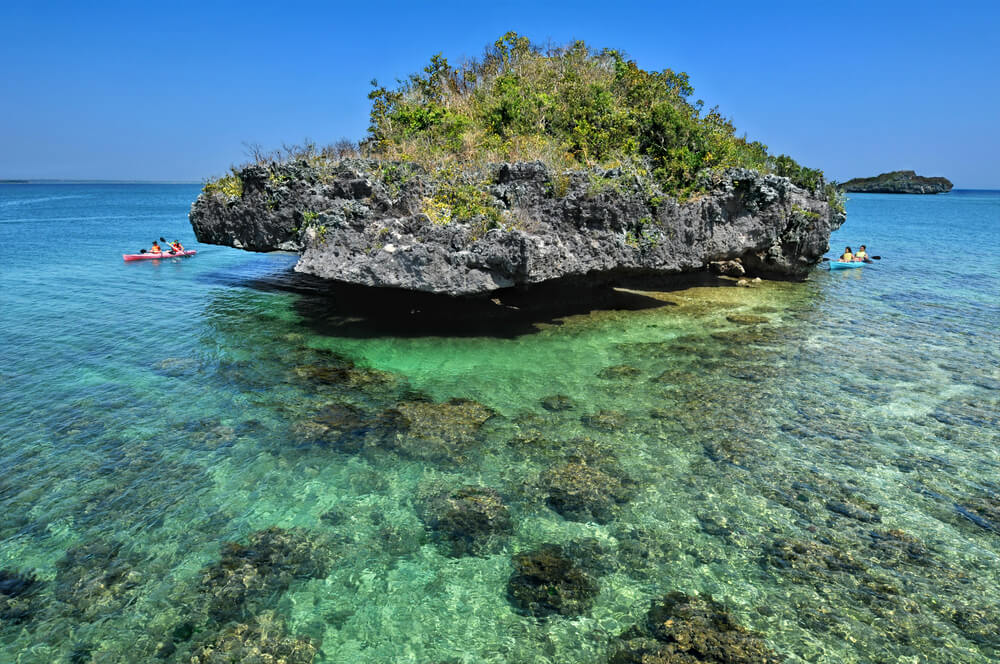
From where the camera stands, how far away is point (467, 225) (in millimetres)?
13117

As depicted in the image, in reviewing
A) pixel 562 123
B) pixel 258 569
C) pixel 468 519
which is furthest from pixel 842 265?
pixel 258 569

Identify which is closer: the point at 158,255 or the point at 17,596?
the point at 17,596

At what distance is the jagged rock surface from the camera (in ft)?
42.7

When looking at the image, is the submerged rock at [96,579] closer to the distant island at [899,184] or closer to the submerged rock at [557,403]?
the submerged rock at [557,403]

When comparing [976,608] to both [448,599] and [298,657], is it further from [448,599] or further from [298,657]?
[298,657]

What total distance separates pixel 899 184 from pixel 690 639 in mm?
210694

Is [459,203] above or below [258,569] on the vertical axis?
above

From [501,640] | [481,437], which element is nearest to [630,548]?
[501,640]

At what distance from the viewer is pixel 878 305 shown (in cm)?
1856

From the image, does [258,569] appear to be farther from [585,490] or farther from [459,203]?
[459,203]

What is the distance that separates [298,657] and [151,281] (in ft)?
73.8

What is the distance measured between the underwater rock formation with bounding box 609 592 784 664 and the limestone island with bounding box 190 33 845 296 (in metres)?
8.81

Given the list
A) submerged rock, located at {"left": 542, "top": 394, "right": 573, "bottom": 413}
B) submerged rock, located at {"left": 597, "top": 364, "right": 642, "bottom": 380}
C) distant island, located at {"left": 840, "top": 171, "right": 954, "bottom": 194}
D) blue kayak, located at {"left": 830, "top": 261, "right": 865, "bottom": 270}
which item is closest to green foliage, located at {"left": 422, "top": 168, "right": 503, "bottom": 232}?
submerged rock, located at {"left": 597, "top": 364, "right": 642, "bottom": 380}

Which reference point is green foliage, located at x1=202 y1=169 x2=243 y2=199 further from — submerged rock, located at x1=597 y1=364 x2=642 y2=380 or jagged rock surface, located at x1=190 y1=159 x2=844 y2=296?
submerged rock, located at x1=597 y1=364 x2=642 y2=380
